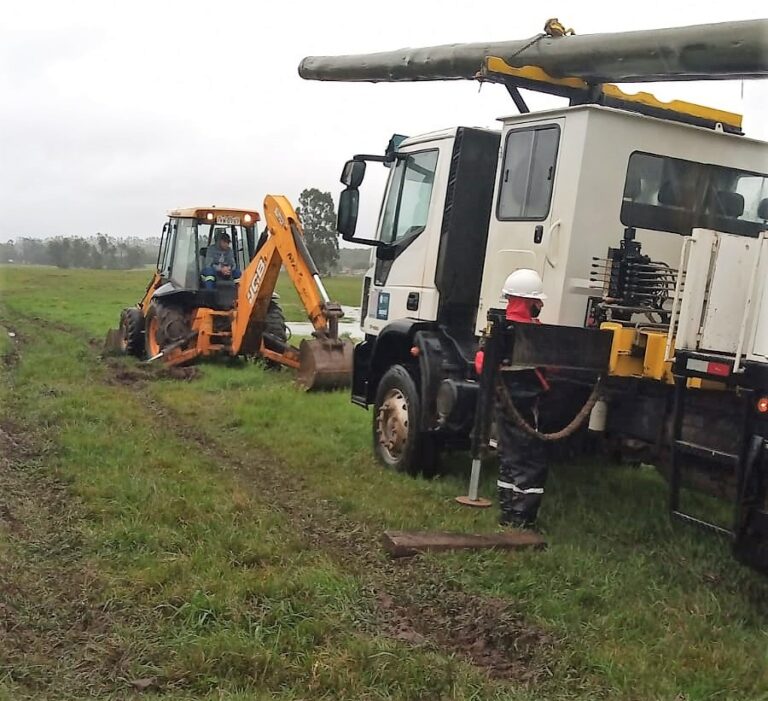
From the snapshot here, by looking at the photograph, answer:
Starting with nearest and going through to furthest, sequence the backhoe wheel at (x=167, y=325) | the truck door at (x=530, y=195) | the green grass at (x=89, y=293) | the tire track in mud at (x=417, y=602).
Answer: the tire track in mud at (x=417, y=602)
the truck door at (x=530, y=195)
the backhoe wheel at (x=167, y=325)
the green grass at (x=89, y=293)

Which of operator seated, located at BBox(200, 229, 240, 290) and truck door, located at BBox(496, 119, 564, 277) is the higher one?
truck door, located at BBox(496, 119, 564, 277)

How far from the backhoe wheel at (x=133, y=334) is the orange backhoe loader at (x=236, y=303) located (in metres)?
0.02

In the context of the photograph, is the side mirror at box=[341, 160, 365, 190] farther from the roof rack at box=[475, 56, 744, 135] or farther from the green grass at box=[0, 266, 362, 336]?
the green grass at box=[0, 266, 362, 336]

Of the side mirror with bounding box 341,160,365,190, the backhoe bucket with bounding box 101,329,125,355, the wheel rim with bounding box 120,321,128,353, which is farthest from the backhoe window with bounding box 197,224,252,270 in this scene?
the side mirror with bounding box 341,160,365,190

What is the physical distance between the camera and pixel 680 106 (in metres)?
6.67

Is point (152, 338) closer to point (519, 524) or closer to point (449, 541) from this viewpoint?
point (519, 524)

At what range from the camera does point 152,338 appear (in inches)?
548

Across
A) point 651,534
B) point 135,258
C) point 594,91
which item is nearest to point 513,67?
point 594,91

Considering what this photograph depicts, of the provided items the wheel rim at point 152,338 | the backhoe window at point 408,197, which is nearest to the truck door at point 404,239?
the backhoe window at point 408,197

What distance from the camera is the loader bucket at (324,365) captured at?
10.7 meters

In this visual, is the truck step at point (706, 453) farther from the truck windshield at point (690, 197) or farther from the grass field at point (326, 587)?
the truck windshield at point (690, 197)

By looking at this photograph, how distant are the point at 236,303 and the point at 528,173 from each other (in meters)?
7.34

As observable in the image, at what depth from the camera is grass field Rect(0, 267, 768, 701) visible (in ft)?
12.2

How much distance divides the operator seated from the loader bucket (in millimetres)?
2951
